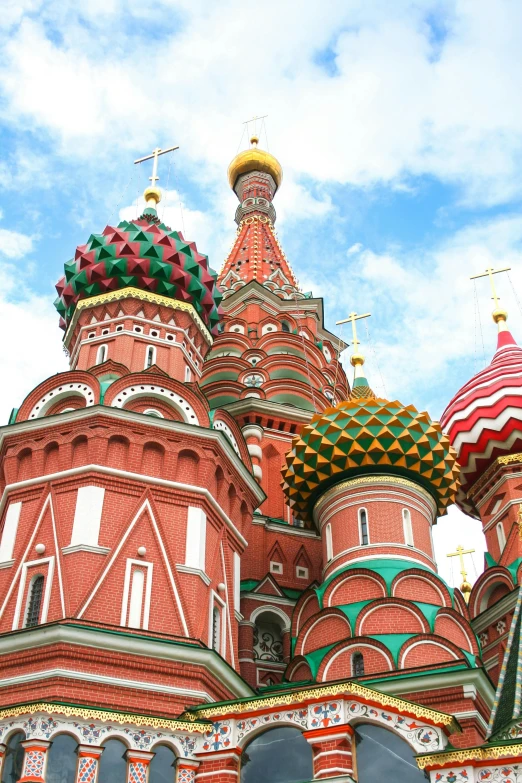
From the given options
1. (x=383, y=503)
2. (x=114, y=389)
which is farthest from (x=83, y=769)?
(x=383, y=503)

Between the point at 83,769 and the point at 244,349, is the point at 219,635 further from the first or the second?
the point at 244,349

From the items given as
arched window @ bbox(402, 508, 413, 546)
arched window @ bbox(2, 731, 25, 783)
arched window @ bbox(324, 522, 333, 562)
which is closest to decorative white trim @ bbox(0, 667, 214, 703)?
arched window @ bbox(2, 731, 25, 783)

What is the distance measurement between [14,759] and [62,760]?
54cm

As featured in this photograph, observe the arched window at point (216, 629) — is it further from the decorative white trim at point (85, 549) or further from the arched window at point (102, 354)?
the arched window at point (102, 354)

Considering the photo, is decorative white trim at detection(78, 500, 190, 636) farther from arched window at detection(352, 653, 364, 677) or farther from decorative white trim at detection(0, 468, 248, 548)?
arched window at detection(352, 653, 364, 677)

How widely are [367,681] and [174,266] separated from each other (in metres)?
8.30

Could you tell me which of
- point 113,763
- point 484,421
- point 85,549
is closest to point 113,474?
point 85,549

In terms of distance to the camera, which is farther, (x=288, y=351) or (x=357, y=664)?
(x=288, y=351)

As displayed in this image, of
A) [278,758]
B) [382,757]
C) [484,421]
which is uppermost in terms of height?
[484,421]

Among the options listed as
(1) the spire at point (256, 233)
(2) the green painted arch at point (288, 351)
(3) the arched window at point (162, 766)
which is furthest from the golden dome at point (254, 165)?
(3) the arched window at point (162, 766)

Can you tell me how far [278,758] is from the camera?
10.4m

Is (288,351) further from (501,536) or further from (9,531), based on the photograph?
(9,531)

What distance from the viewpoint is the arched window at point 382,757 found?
9.85 meters

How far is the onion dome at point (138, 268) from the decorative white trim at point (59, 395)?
119 inches
